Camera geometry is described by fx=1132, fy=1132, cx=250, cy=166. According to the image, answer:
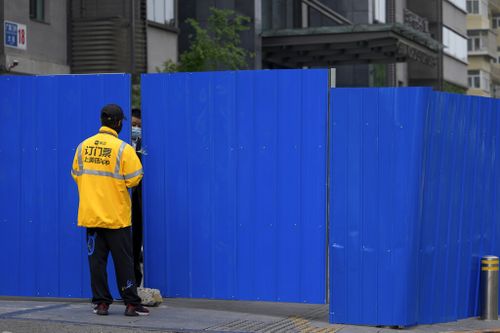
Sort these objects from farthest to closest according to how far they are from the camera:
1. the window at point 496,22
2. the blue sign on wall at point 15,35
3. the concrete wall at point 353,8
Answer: the window at point 496,22 → the concrete wall at point 353,8 → the blue sign on wall at point 15,35

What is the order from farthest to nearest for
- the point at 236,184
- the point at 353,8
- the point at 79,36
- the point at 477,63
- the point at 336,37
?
the point at 477,63
the point at 353,8
the point at 336,37
the point at 79,36
the point at 236,184

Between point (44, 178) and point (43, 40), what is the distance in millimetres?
15760

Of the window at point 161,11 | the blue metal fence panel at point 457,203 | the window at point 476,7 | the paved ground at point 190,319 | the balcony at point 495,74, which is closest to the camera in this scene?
the paved ground at point 190,319

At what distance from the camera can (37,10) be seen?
25.5m

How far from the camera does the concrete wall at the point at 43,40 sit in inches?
956

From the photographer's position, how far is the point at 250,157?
986 centimetres

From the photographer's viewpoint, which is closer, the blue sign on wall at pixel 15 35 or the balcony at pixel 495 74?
the blue sign on wall at pixel 15 35

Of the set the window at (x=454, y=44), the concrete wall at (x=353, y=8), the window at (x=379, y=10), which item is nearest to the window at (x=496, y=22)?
the window at (x=454, y=44)

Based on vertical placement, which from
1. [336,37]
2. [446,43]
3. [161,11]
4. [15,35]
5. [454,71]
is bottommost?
[15,35]

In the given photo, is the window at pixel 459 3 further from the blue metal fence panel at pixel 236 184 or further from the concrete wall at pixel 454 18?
the blue metal fence panel at pixel 236 184

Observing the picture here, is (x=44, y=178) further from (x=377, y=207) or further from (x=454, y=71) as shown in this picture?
(x=454, y=71)

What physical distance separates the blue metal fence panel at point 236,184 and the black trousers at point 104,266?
31.9 inches

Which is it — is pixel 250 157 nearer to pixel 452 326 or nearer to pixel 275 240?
pixel 275 240

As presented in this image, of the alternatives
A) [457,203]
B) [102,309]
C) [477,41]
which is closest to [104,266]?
[102,309]
